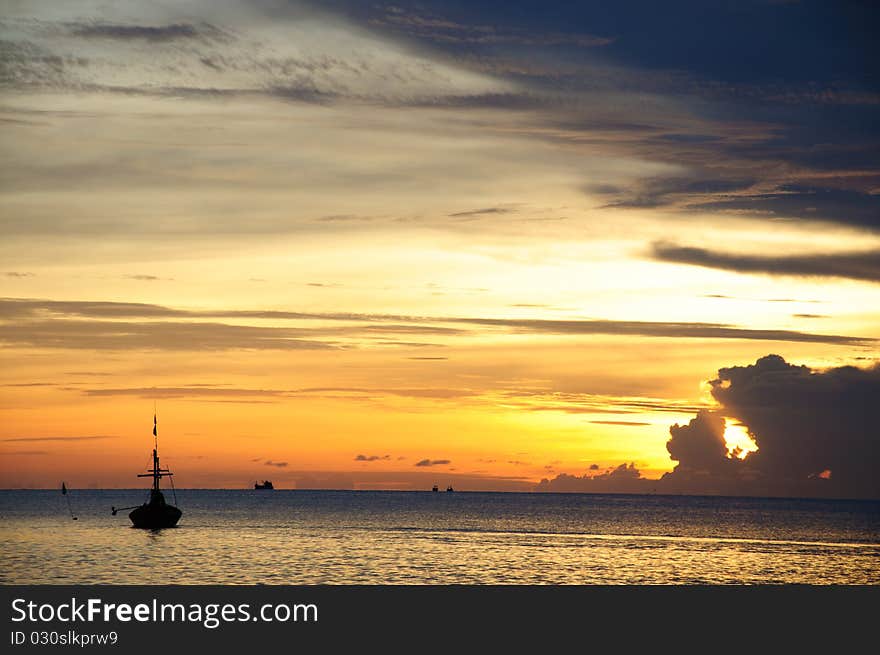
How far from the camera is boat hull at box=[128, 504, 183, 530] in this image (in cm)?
16862

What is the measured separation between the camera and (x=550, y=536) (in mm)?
179375

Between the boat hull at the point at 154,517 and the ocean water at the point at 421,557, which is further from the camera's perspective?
the boat hull at the point at 154,517

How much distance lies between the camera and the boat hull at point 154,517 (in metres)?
169

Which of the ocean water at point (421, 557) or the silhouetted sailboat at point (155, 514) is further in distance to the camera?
the silhouetted sailboat at point (155, 514)

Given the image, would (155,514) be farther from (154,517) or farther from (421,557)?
(421,557)

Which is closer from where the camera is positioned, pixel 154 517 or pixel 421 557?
pixel 421 557

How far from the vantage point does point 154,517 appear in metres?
169

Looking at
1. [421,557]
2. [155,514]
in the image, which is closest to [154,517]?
[155,514]

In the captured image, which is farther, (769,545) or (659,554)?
(769,545)

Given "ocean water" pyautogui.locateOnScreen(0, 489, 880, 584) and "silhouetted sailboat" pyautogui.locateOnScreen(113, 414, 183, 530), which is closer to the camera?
"ocean water" pyautogui.locateOnScreen(0, 489, 880, 584)

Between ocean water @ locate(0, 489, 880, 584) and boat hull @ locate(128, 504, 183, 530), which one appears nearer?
ocean water @ locate(0, 489, 880, 584)
